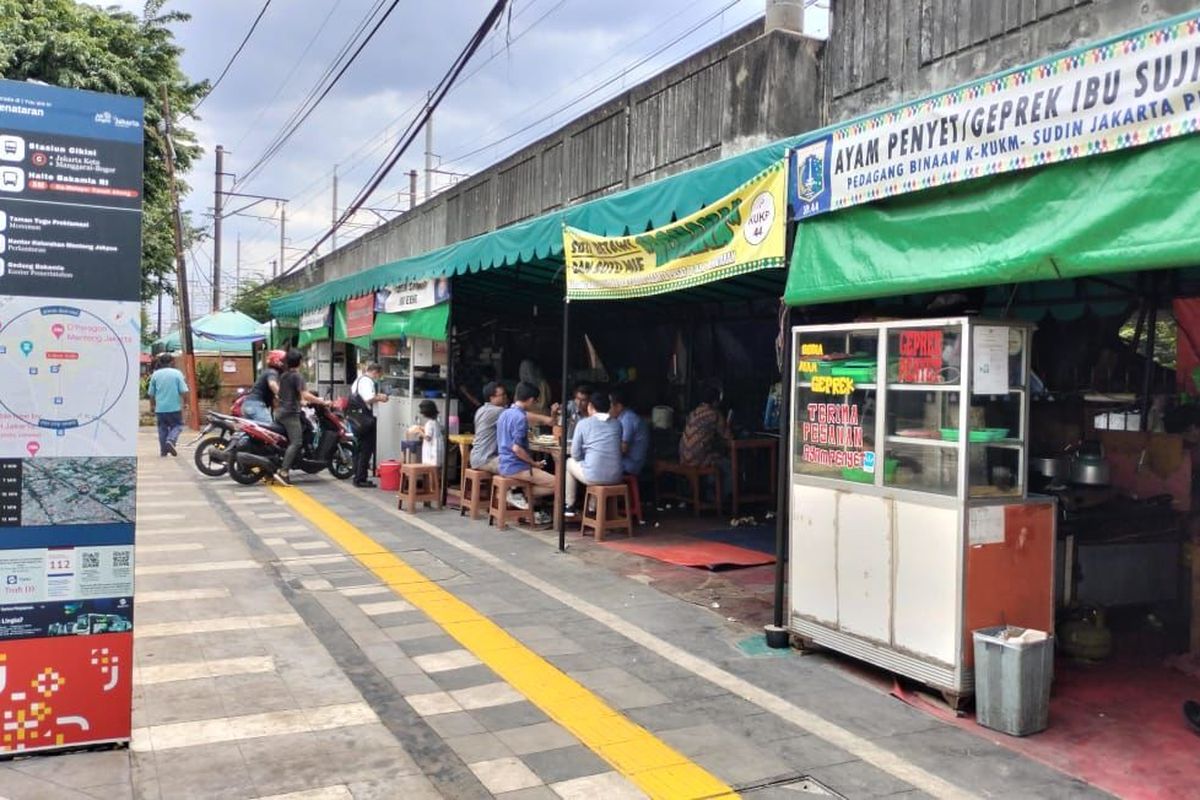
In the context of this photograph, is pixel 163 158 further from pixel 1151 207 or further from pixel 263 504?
pixel 1151 207

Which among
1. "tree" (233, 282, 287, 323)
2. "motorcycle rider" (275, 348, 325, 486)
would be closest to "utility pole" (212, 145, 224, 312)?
"tree" (233, 282, 287, 323)

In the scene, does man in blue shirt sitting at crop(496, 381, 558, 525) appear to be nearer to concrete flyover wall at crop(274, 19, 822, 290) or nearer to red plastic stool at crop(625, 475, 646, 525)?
red plastic stool at crop(625, 475, 646, 525)

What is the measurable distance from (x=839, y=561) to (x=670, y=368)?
7193 mm

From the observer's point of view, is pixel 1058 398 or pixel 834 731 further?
pixel 1058 398

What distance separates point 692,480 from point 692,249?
176 inches

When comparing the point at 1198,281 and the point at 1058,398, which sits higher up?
the point at 1198,281

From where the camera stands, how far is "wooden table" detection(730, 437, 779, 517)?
9766 mm

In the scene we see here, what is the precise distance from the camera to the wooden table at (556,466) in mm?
8318

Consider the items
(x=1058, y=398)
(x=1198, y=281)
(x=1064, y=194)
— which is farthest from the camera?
(x=1058, y=398)

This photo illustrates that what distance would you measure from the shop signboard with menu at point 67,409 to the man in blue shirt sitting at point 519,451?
529 centimetres

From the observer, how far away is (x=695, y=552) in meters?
8.00

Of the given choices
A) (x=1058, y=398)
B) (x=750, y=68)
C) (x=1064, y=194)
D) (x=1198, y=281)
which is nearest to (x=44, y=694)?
(x=1064, y=194)

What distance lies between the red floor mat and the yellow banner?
2.39m

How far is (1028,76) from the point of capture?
12.7ft
